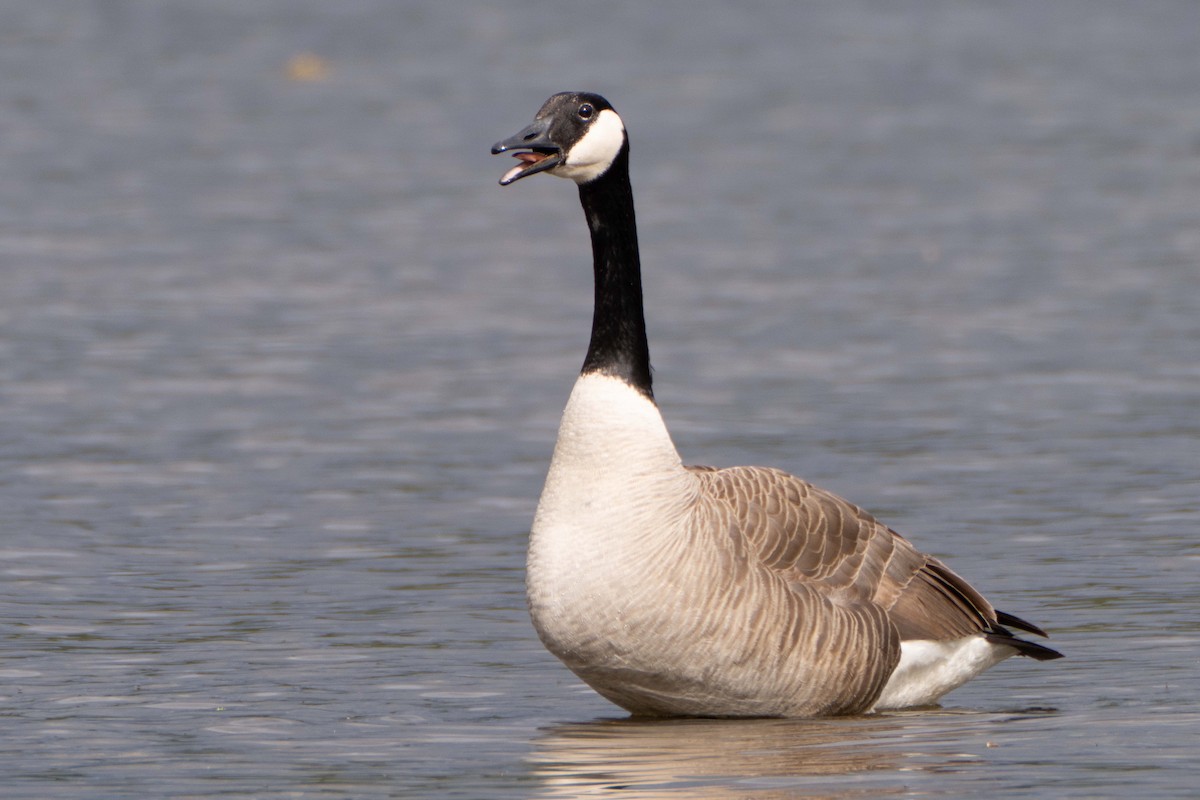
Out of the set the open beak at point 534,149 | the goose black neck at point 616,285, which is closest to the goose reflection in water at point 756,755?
the goose black neck at point 616,285

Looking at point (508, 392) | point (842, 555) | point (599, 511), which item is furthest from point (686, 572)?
point (508, 392)

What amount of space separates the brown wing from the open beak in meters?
1.32

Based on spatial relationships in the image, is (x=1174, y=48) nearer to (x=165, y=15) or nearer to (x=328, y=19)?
(x=328, y=19)

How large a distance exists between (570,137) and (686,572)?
1680mm

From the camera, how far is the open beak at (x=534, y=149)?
784 cm

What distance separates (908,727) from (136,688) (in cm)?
292

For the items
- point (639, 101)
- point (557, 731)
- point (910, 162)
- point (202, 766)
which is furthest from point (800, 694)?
point (639, 101)

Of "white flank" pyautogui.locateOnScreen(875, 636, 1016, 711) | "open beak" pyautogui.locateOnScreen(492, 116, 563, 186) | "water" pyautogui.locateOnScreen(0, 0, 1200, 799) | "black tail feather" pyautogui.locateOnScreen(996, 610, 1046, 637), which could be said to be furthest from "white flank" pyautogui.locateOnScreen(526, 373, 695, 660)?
"black tail feather" pyautogui.locateOnScreen(996, 610, 1046, 637)

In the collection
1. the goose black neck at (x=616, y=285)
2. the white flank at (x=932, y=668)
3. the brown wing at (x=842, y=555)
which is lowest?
the white flank at (x=932, y=668)

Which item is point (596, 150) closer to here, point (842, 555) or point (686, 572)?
point (686, 572)

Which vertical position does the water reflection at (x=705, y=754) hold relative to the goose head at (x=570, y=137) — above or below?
below

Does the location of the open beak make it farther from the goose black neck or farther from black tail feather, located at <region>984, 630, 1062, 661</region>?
black tail feather, located at <region>984, 630, 1062, 661</region>

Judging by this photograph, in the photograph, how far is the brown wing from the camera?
314 inches

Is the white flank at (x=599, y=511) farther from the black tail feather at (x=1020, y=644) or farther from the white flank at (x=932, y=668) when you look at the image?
the black tail feather at (x=1020, y=644)
